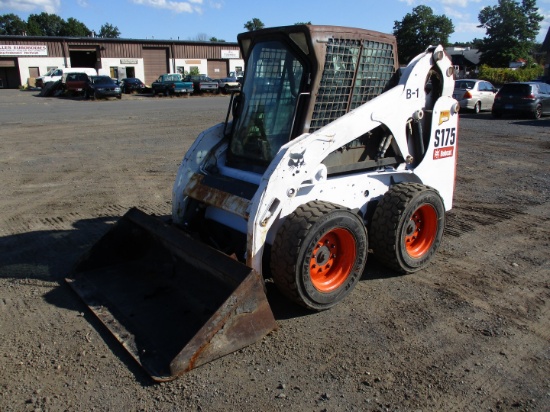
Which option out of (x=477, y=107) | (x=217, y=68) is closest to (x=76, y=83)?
(x=477, y=107)

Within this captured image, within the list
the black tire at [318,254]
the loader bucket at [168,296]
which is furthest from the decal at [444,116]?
the loader bucket at [168,296]

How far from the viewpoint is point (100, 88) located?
3155 cm

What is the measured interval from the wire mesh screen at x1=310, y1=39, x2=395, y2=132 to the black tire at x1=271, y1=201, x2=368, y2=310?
94cm

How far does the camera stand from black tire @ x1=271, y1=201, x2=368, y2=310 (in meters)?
3.91

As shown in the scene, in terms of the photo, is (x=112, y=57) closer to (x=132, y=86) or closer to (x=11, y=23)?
(x=132, y=86)

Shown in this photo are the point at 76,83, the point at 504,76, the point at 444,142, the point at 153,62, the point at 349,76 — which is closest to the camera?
the point at 349,76

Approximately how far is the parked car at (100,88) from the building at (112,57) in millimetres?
21265

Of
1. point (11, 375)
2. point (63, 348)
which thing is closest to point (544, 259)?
point (63, 348)

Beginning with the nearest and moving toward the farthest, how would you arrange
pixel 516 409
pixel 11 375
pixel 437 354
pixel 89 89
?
pixel 516 409 < pixel 11 375 < pixel 437 354 < pixel 89 89

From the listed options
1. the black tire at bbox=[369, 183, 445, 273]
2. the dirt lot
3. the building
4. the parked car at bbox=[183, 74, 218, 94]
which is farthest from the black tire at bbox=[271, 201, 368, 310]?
the building

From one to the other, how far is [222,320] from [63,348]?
1284 millimetres

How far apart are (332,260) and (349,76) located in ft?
5.70

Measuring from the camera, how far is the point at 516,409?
3.10 metres

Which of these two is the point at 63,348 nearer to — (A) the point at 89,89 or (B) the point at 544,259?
(B) the point at 544,259
